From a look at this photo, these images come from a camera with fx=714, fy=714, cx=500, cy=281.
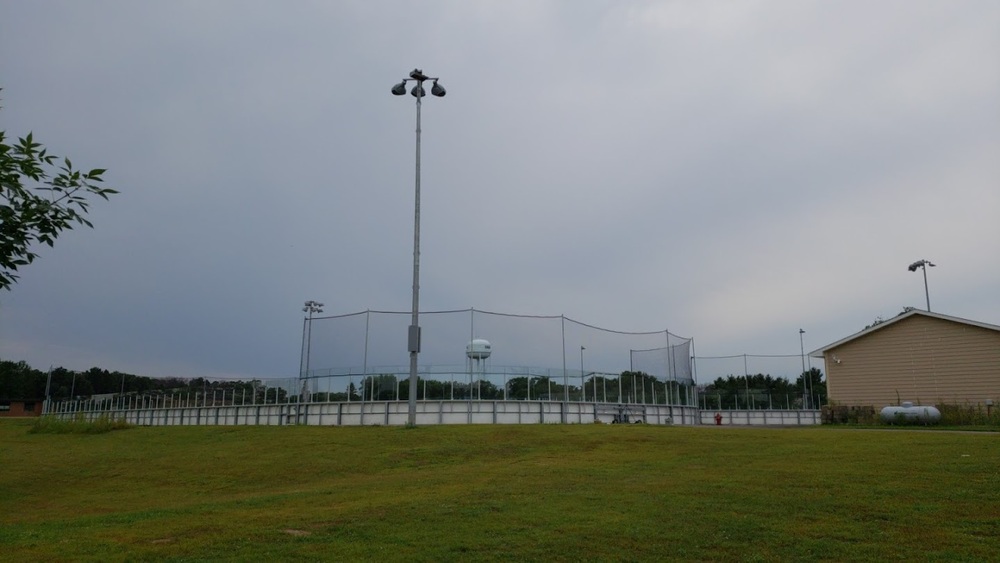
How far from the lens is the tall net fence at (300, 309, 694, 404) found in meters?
24.8

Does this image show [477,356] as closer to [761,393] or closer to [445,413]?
[445,413]

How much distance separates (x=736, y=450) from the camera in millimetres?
14422

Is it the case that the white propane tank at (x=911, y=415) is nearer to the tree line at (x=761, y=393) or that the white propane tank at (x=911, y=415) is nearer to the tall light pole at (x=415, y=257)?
the tree line at (x=761, y=393)

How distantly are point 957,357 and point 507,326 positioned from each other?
17385 millimetres

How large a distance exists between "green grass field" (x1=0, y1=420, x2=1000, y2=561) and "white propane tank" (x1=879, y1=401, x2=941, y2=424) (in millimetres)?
7944

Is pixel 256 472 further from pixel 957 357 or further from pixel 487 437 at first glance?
pixel 957 357

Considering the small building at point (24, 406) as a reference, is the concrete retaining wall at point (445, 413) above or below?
below

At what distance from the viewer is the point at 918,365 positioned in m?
28.5

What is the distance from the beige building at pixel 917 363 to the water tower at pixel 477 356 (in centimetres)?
1585

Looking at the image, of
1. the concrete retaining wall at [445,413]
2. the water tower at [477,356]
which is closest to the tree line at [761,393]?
the concrete retaining wall at [445,413]

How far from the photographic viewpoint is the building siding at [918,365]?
26.8 meters

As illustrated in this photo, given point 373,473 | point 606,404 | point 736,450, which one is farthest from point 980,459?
point 606,404

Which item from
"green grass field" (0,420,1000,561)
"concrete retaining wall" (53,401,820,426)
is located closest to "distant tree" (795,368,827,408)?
"concrete retaining wall" (53,401,820,426)

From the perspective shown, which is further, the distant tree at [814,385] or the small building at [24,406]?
the small building at [24,406]
